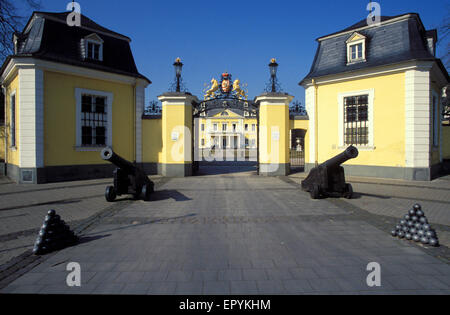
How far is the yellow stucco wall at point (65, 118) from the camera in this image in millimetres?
11500

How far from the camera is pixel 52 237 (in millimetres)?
3994

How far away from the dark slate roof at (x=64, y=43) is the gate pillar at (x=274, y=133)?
747cm

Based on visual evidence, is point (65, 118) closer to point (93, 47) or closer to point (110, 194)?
point (93, 47)

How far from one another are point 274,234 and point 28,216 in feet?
18.6

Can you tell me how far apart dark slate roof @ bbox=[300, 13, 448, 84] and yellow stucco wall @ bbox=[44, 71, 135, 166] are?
36.6ft

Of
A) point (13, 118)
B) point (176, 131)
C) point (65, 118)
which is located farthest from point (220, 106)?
point (13, 118)

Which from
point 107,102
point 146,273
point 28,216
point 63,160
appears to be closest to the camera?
point 146,273

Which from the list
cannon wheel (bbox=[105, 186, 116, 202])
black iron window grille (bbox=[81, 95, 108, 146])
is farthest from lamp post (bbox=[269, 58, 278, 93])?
cannon wheel (bbox=[105, 186, 116, 202])

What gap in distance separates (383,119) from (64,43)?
16.2 metres

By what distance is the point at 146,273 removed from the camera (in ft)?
10.7

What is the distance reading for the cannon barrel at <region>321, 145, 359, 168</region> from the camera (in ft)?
22.3

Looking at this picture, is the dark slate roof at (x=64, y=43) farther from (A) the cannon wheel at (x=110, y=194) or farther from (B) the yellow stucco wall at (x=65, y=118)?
(A) the cannon wheel at (x=110, y=194)
